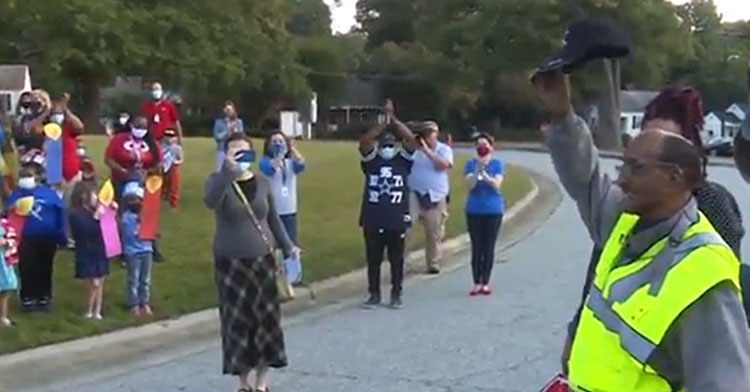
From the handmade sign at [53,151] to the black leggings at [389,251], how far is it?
331 centimetres

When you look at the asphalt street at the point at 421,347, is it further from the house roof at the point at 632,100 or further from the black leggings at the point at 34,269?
the house roof at the point at 632,100

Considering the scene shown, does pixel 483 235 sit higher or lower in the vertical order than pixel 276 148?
lower

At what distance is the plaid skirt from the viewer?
9289 millimetres

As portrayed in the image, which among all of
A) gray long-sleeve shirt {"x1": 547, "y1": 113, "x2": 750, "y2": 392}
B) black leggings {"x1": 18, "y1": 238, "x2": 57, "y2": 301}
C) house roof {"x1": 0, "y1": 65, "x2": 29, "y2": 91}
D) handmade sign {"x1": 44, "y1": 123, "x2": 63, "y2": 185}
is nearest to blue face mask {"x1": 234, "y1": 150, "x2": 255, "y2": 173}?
black leggings {"x1": 18, "y1": 238, "x2": 57, "y2": 301}

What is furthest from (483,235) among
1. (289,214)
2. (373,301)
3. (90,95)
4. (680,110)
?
(90,95)

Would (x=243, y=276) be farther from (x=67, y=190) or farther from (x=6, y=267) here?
(x=67, y=190)

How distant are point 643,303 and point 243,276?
6220 millimetres

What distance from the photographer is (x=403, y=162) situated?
14.0 meters

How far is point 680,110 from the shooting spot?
4391 mm

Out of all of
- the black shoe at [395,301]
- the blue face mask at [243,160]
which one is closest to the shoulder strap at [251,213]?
the blue face mask at [243,160]

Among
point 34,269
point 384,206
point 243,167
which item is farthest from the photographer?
point 384,206

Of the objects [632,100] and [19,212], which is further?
[632,100]

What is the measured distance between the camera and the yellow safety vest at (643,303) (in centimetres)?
326

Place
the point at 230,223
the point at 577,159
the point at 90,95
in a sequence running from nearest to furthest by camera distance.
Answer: the point at 577,159
the point at 230,223
the point at 90,95
